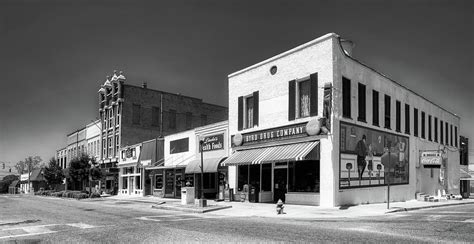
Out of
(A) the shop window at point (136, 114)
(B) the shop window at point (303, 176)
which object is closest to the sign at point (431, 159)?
(B) the shop window at point (303, 176)

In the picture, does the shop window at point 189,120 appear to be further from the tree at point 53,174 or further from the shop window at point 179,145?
the tree at point 53,174

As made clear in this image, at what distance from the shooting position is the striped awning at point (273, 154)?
2361 centimetres

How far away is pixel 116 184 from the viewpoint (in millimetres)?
51688

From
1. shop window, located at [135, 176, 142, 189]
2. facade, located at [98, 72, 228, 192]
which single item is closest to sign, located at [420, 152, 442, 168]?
shop window, located at [135, 176, 142, 189]

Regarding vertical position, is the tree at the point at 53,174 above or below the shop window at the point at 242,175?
below

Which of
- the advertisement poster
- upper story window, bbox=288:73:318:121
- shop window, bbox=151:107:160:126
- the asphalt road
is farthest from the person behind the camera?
shop window, bbox=151:107:160:126

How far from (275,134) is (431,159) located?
13.7 metres

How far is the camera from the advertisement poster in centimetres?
2388

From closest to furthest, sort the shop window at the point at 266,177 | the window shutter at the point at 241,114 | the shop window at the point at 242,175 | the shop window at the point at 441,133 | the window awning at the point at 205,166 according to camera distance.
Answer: the shop window at the point at 266,177 < the shop window at the point at 242,175 < the window shutter at the point at 241,114 < the window awning at the point at 205,166 < the shop window at the point at 441,133

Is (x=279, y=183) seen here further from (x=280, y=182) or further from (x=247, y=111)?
(x=247, y=111)

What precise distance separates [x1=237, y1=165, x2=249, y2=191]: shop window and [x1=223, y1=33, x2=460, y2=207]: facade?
7 centimetres

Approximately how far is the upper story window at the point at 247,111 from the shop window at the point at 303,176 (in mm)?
4958

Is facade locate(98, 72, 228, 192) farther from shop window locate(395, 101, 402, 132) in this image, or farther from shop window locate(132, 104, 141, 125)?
shop window locate(395, 101, 402, 132)

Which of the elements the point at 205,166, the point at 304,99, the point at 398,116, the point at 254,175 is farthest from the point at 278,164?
the point at 398,116
